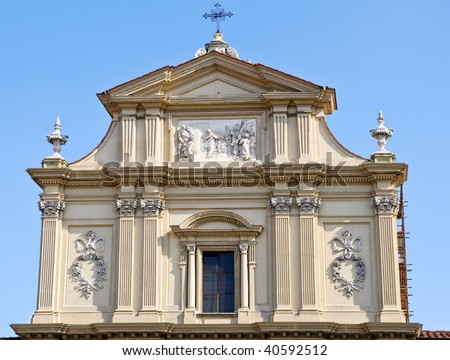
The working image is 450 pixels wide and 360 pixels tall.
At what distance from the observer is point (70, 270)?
96.7ft

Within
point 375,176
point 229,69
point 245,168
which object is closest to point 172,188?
point 245,168

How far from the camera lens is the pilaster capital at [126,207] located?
97.3 feet

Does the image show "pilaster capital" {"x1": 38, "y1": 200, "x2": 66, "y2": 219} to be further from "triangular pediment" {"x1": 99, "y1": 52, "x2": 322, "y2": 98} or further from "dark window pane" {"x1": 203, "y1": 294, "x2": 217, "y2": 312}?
"dark window pane" {"x1": 203, "y1": 294, "x2": 217, "y2": 312}

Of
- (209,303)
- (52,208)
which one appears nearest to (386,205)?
(209,303)

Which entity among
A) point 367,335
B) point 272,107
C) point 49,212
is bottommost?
point 367,335

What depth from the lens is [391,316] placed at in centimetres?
2806

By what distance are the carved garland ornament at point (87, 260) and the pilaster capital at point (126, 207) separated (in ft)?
3.50

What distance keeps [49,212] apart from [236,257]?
588 cm

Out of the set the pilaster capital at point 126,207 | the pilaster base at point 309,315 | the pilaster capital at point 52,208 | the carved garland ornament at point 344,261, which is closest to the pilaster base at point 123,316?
the pilaster capital at point 126,207

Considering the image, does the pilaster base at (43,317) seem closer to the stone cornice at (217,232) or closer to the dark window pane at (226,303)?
the stone cornice at (217,232)

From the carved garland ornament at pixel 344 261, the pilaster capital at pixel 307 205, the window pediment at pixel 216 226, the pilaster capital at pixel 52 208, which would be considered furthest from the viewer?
the pilaster capital at pixel 52 208

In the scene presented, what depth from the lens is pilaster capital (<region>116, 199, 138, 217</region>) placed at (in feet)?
97.3

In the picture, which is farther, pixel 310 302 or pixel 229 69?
pixel 229 69

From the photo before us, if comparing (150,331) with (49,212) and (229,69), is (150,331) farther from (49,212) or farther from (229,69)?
(229,69)
